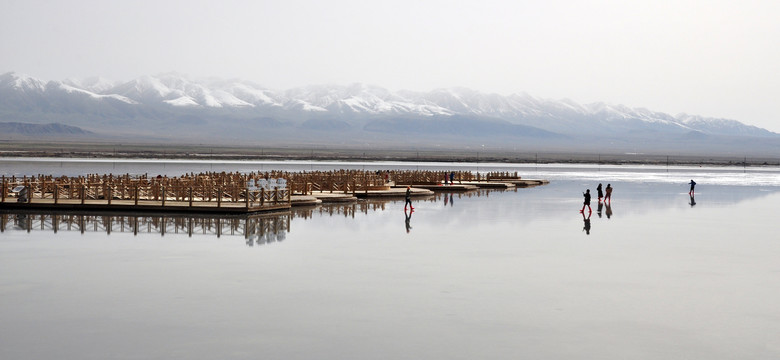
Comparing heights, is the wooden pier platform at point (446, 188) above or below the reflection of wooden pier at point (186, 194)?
below

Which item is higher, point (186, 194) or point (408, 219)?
point (186, 194)

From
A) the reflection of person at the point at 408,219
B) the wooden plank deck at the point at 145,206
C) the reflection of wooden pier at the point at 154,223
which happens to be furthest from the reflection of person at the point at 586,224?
the wooden plank deck at the point at 145,206

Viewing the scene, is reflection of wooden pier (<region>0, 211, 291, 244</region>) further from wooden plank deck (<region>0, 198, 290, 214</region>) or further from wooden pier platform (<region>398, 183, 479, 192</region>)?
wooden pier platform (<region>398, 183, 479, 192</region>)

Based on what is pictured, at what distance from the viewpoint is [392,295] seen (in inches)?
734

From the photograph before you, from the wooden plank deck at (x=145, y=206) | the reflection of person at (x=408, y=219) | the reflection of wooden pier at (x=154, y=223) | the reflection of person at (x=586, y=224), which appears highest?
the wooden plank deck at (x=145, y=206)

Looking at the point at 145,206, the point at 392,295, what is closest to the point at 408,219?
the point at 145,206

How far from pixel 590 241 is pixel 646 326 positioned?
13334 mm

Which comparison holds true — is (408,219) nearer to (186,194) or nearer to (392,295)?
(186,194)

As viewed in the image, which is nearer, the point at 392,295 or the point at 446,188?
the point at 392,295

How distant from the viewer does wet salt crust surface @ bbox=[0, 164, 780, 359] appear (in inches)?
571

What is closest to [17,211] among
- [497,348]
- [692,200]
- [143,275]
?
[143,275]

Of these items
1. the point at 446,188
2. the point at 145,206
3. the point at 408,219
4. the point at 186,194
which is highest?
the point at 186,194

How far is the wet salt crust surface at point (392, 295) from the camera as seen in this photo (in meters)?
14.5

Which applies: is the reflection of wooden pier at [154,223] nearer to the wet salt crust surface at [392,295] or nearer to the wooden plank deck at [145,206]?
the wooden plank deck at [145,206]
